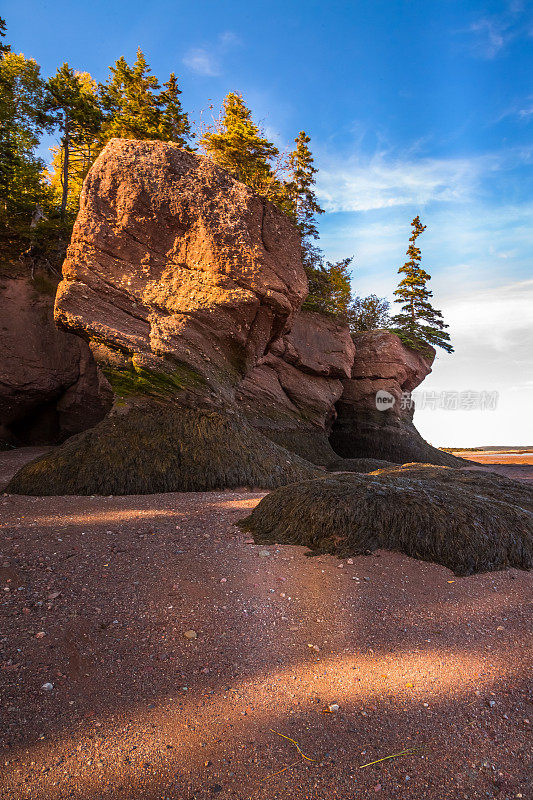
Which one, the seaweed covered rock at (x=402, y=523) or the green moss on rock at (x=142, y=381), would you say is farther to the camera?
the green moss on rock at (x=142, y=381)

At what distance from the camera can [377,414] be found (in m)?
19.1

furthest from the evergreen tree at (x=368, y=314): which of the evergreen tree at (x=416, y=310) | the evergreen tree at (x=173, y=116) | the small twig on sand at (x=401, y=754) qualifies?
the small twig on sand at (x=401, y=754)

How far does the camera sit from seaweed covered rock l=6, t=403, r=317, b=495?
7336 mm

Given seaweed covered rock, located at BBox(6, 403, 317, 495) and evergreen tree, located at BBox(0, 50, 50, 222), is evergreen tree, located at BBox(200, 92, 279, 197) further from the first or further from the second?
seaweed covered rock, located at BBox(6, 403, 317, 495)

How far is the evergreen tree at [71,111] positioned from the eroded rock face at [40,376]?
6344 mm

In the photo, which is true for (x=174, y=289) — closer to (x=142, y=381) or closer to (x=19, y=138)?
(x=142, y=381)

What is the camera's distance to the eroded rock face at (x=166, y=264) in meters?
9.36

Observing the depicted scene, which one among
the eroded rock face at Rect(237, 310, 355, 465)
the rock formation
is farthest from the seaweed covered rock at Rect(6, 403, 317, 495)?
the eroded rock face at Rect(237, 310, 355, 465)

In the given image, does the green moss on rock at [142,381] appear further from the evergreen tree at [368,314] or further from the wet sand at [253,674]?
the evergreen tree at [368,314]

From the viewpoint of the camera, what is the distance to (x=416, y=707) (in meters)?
2.44

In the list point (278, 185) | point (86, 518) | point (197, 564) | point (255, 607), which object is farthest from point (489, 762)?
point (278, 185)

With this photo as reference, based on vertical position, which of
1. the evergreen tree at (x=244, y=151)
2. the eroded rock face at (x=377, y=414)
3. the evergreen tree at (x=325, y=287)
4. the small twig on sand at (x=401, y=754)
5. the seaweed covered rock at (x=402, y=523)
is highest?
the evergreen tree at (x=244, y=151)

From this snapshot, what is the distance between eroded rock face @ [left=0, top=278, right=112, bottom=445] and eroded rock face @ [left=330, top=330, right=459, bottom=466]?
11.0 meters

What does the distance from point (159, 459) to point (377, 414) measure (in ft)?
43.8
